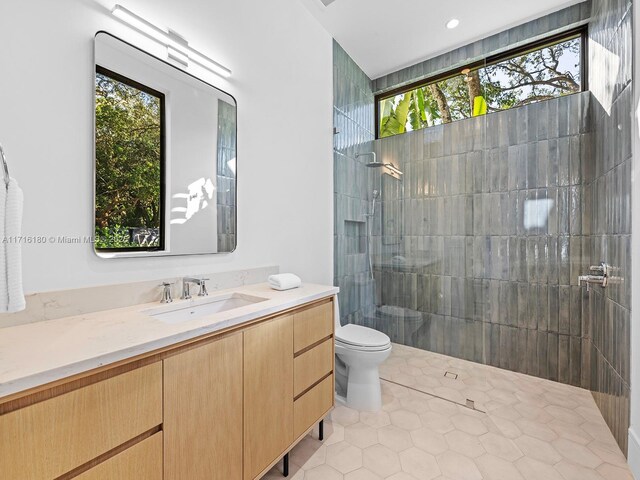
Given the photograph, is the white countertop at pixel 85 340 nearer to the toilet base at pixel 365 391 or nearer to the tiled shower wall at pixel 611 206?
the toilet base at pixel 365 391

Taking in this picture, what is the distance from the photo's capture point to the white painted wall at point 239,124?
40.4 inches

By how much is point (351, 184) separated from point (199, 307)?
184cm

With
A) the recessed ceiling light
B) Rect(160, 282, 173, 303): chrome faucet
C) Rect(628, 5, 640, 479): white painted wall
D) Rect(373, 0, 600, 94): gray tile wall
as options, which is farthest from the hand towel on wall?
Rect(373, 0, 600, 94): gray tile wall

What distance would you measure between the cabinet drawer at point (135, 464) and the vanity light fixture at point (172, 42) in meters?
1.57

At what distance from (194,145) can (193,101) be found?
22 centimetres

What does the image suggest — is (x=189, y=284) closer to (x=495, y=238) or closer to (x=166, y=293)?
(x=166, y=293)

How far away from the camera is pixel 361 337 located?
83.1 inches

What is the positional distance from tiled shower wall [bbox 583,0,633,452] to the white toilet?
1.24 meters

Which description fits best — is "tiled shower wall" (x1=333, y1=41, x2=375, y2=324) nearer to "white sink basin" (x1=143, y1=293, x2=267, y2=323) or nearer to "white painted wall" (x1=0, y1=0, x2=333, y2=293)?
"white painted wall" (x1=0, y1=0, x2=333, y2=293)

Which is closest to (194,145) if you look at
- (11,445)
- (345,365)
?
(11,445)

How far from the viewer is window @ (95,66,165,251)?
121 centimetres

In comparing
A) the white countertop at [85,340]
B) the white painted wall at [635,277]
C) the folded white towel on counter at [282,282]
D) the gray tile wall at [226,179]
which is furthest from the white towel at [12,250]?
the white painted wall at [635,277]

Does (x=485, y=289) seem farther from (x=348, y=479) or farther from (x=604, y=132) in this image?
(x=348, y=479)

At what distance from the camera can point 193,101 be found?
5.09 feet
